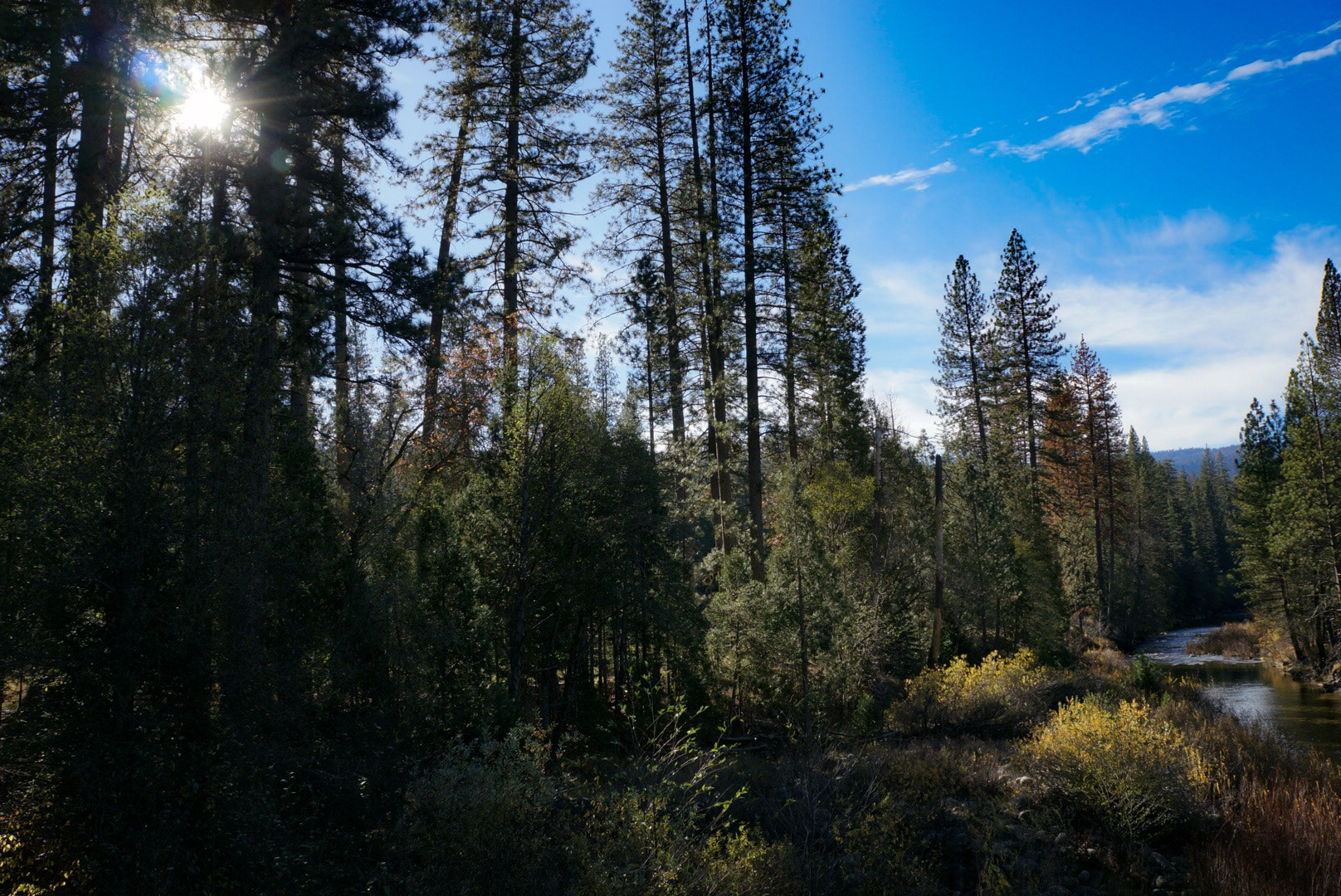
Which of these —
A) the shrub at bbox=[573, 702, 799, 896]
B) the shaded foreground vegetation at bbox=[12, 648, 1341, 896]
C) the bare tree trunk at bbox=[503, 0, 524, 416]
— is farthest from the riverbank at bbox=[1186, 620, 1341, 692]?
the bare tree trunk at bbox=[503, 0, 524, 416]

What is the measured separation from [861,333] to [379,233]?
1980cm

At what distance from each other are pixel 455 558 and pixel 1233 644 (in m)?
39.1

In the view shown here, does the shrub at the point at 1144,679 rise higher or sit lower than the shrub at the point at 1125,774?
lower

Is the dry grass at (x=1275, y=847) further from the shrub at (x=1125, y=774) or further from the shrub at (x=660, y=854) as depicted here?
the shrub at (x=660, y=854)

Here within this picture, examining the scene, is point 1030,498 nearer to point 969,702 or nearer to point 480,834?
point 969,702

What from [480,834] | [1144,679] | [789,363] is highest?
[789,363]

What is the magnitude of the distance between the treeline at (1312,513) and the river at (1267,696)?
6.12 feet

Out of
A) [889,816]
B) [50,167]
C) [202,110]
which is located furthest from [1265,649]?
[50,167]

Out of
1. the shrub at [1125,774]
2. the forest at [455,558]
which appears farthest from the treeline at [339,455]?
the shrub at [1125,774]

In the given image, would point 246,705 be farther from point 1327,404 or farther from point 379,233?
point 1327,404

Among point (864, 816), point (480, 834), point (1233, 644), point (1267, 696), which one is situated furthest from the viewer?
point (1233, 644)

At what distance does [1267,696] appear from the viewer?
2341 centimetres

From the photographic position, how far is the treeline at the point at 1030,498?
23484 millimetres

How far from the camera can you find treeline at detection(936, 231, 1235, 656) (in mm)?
23484
